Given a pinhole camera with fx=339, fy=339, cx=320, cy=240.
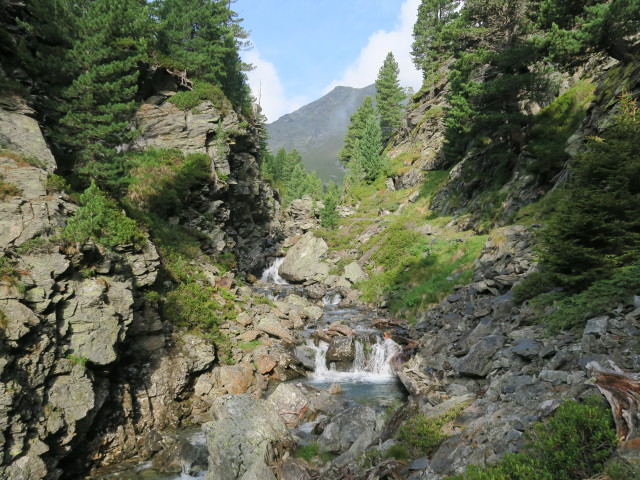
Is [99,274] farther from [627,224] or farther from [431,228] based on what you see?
[431,228]

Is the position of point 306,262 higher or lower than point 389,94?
lower

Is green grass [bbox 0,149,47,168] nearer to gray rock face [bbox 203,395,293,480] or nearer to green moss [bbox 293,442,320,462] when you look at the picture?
gray rock face [bbox 203,395,293,480]

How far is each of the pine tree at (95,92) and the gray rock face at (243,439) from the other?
15132 mm

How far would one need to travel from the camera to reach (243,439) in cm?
1109

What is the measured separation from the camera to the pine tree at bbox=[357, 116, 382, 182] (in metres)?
63.8

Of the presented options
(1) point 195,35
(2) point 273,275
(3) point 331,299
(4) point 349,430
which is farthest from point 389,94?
(4) point 349,430

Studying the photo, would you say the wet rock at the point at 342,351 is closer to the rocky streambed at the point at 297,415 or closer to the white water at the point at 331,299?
the rocky streambed at the point at 297,415

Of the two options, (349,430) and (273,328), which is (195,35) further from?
(349,430)

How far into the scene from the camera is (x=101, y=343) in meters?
12.5

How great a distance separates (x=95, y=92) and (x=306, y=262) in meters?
28.0

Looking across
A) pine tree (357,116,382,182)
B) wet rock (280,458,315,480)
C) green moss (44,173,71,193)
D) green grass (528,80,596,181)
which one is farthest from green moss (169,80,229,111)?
pine tree (357,116,382,182)

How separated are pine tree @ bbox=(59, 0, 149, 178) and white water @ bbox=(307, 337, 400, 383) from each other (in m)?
17.1

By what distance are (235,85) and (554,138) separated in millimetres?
38000

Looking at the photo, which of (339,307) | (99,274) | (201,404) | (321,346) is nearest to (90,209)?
(99,274)
